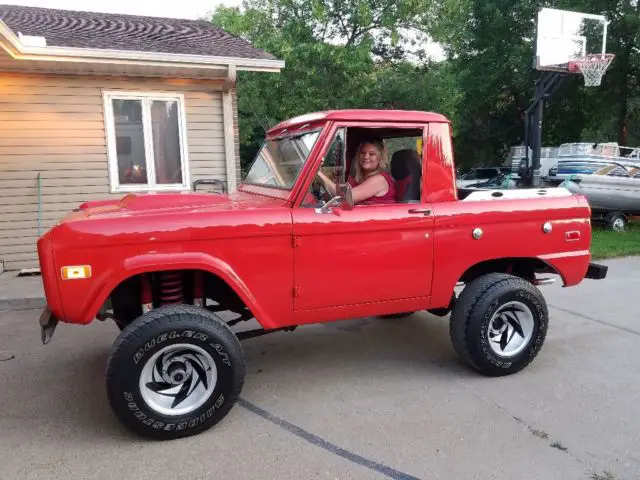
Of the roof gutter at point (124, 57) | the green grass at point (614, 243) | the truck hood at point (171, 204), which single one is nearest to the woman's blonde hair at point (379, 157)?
the truck hood at point (171, 204)

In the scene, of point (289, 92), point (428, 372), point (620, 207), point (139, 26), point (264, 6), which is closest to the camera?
point (428, 372)

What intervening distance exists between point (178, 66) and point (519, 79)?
19897 mm

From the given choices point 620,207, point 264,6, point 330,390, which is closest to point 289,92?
point 264,6

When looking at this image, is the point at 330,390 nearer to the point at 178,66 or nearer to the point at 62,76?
the point at 178,66

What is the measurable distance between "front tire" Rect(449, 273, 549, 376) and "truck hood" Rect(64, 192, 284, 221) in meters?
1.66

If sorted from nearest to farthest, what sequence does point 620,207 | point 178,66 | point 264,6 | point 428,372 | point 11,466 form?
point 11,466
point 428,372
point 178,66
point 620,207
point 264,6

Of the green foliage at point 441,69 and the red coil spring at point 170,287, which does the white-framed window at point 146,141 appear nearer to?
the red coil spring at point 170,287

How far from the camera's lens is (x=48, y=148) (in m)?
8.21

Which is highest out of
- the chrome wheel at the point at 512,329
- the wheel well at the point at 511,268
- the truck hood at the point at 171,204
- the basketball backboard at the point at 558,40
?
the basketball backboard at the point at 558,40

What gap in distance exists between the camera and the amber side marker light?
303cm

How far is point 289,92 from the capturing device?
63.7 feet

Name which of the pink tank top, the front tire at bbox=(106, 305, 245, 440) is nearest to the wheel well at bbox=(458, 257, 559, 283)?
the pink tank top

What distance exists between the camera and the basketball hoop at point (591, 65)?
12195 mm

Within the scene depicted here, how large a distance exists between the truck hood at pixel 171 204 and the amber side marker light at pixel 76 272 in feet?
1.26
